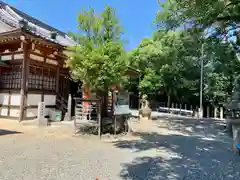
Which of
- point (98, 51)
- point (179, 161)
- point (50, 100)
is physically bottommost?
point (179, 161)

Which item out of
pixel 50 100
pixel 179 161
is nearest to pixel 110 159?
pixel 179 161

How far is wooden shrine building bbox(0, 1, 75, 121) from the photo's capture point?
8.85 meters

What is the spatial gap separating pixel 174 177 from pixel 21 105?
24.4 ft

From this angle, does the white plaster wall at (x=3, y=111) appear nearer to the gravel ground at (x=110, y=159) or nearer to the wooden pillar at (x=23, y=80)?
the wooden pillar at (x=23, y=80)

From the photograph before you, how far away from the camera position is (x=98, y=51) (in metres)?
6.34

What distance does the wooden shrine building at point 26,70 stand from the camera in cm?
885

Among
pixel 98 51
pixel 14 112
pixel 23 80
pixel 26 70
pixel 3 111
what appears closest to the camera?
pixel 98 51

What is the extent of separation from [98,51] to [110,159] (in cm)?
333

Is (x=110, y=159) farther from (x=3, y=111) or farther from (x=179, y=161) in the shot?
(x=3, y=111)

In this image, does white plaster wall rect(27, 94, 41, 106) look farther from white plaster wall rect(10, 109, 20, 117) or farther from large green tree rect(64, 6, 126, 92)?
large green tree rect(64, 6, 126, 92)

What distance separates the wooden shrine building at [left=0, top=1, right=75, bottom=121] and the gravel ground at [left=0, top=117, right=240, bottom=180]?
340 cm

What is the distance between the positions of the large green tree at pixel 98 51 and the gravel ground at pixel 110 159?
1.92 meters

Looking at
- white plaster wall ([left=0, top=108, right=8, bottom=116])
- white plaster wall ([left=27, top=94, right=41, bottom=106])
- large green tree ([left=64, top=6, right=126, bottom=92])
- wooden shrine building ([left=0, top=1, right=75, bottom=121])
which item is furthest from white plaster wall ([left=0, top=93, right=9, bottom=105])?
large green tree ([left=64, top=6, right=126, bottom=92])

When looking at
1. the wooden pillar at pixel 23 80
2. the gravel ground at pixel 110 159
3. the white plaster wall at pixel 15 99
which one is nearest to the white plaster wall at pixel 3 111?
the white plaster wall at pixel 15 99
